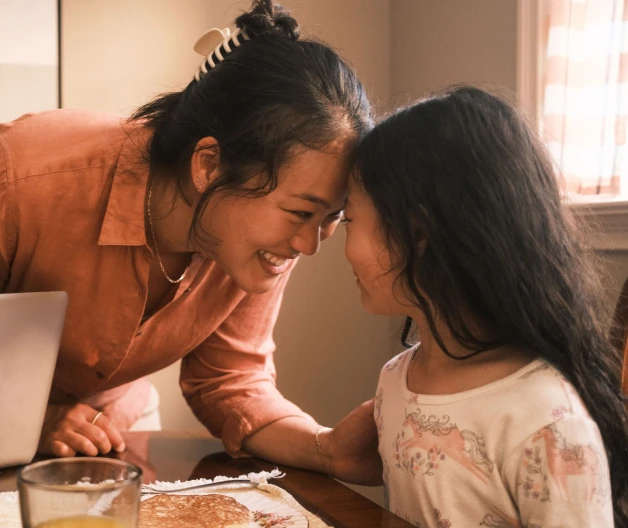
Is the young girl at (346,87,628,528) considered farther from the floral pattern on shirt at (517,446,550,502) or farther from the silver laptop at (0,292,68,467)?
the silver laptop at (0,292,68,467)

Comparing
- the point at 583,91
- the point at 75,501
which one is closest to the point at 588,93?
the point at 583,91

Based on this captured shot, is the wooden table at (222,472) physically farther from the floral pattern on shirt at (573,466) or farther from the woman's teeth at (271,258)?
the woman's teeth at (271,258)

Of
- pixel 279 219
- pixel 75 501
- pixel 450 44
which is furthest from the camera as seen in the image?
pixel 450 44

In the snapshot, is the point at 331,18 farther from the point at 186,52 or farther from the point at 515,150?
the point at 515,150

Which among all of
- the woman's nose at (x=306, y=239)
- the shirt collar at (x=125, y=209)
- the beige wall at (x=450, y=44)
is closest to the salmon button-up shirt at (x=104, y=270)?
the shirt collar at (x=125, y=209)

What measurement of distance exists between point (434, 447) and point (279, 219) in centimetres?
41

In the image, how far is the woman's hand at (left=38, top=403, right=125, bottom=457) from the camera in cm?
114

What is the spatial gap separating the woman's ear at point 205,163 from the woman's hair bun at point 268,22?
0.19 m

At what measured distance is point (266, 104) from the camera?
115cm

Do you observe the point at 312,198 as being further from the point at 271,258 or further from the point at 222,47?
the point at 222,47

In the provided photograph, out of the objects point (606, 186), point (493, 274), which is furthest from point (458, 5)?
point (493, 274)

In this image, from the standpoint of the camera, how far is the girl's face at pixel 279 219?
3.75 ft

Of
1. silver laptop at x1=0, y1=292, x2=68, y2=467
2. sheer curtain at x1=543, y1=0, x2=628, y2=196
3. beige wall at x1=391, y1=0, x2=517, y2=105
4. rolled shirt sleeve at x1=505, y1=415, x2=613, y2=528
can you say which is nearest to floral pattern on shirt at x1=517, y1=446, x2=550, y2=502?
rolled shirt sleeve at x1=505, y1=415, x2=613, y2=528

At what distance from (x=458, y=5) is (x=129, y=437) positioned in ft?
6.29
